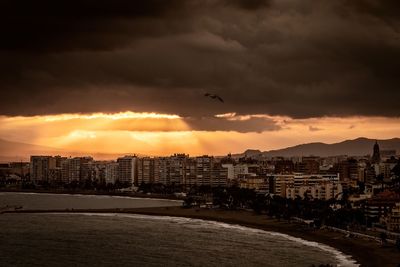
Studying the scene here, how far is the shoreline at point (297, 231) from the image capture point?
50562 millimetres

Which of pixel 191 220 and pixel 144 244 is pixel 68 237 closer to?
pixel 144 244

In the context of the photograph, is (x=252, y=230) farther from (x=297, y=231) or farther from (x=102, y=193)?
(x=102, y=193)

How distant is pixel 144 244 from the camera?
5991 centimetres

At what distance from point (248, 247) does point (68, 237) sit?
17402 mm

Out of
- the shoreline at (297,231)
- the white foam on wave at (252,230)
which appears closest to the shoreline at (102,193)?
the shoreline at (297,231)

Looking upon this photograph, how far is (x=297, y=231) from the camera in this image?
69875 mm

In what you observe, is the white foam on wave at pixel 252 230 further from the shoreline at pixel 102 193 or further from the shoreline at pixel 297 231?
the shoreline at pixel 102 193

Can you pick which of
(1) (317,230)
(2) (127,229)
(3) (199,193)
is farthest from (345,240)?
→ (3) (199,193)

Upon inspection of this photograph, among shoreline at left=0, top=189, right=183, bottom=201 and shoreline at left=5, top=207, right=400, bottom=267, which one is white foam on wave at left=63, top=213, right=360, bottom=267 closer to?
shoreline at left=5, top=207, right=400, bottom=267

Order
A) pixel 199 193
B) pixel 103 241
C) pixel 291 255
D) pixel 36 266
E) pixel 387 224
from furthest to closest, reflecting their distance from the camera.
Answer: pixel 199 193 → pixel 387 224 → pixel 103 241 → pixel 291 255 → pixel 36 266

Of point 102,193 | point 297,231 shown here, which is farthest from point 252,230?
point 102,193

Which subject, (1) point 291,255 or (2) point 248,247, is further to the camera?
(2) point 248,247

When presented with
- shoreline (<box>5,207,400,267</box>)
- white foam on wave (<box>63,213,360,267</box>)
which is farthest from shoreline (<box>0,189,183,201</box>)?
white foam on wave (<box>63,213,360,267</box>)

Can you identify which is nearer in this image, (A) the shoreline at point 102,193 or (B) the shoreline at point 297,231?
(B) the shoreline at point 297,231
